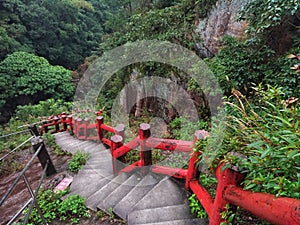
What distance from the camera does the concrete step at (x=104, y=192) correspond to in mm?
2620

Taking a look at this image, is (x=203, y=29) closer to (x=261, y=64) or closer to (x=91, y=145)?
(x=261, y=64)

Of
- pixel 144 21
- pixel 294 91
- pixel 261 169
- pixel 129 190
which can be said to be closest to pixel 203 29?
pixel 144 21

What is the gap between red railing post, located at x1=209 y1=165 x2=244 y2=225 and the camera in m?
1.28

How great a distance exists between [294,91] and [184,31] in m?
3.79

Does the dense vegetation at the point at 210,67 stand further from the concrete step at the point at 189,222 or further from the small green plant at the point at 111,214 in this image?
the small green plant at the point at 111,214

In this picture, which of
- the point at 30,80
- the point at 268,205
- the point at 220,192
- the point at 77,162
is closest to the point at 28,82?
the point at 30,80

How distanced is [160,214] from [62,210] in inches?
53.0

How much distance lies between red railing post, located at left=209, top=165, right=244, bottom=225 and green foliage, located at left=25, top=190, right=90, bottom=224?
1.69 meters

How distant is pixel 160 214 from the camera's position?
203cm

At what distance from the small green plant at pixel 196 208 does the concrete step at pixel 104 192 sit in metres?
1.16

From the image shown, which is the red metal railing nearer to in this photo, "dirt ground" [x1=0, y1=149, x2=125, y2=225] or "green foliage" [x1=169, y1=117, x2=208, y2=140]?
"dirt ground" [x1=0, y1=149, x2=125, y2=225]

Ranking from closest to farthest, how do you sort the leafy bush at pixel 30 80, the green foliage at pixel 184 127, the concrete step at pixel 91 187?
1. the concrete step at pixel 91 187
2. the green foliage at pixel 184 127
3. the leafy bush at pixel 30 80

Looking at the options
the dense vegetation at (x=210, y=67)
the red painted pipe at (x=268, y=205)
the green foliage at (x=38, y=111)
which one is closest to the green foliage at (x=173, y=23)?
the dense vegetation at (x=210, y=67)

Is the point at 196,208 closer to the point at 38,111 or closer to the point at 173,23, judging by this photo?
the point at 173,23
